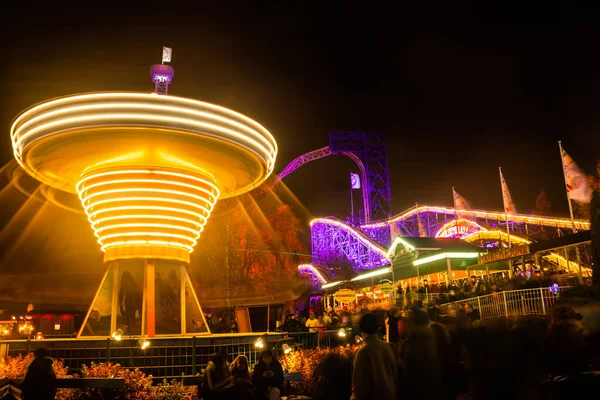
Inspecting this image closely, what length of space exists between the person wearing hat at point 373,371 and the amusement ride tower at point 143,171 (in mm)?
10129

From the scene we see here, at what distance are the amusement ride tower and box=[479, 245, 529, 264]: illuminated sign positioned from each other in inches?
497

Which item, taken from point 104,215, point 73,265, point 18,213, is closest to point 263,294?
point 73,265

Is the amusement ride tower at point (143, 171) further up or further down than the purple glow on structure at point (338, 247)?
further down

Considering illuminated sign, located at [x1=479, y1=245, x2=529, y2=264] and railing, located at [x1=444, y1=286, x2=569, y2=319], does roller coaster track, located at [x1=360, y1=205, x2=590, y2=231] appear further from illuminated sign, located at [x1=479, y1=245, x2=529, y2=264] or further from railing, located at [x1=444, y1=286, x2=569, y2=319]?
railing, located at [x1=444, y1=286, x2=569, y2=319]

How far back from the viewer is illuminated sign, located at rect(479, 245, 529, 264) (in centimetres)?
2312

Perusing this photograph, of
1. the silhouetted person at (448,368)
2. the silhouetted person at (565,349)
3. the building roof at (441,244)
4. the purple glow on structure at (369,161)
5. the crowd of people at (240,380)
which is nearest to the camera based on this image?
the silhouetted person at (565,349)

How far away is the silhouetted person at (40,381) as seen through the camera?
8.34 m

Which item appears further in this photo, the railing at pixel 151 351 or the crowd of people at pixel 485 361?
the railing at pixel 151 351

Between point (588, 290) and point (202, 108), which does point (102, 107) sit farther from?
point (588, 290)

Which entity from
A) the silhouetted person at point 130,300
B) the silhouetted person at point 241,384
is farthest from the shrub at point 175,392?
the silhouetted person at point 130,300

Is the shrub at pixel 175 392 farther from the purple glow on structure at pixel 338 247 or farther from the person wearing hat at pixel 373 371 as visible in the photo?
the purple glow on structure at pixel 338 247

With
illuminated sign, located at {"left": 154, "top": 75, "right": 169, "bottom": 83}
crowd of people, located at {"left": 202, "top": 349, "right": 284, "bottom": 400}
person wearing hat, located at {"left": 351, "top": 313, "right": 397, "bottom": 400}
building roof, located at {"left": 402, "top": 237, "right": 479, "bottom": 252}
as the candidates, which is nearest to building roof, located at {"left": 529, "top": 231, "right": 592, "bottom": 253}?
building roof, located at {"left": 402, "top": 237, "right": 479, "bottom": 252}

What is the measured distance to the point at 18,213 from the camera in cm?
3953

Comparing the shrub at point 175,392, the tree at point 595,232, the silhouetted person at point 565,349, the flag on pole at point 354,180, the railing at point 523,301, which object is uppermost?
the flag on pole at point 354,180
